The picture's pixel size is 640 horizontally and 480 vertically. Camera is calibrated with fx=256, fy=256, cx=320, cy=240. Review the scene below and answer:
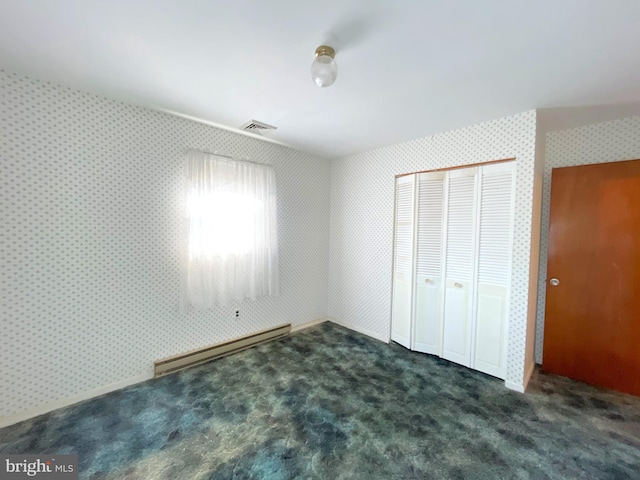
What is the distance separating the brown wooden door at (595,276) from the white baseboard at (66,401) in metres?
4.03

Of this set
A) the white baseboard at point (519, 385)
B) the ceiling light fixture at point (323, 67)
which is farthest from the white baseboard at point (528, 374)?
the ceiling light fixture at point (323, 67)

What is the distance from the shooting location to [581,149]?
2.57 m

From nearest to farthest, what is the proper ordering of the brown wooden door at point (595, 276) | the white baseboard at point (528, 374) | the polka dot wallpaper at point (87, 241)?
the polka dot wallpaper at point (87, 241) → the brown wooden door at point (595, 276) → the white baseboard at point (528, 374)

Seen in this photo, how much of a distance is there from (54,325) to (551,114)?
14.6 feet

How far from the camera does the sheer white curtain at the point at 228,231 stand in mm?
2578

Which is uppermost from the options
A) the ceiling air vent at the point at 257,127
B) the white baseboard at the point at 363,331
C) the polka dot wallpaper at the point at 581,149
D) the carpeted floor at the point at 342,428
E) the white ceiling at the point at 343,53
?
the ceiling air vent at the point at 257,127

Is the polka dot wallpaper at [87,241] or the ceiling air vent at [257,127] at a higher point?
the ceiling air vent at [257,127]

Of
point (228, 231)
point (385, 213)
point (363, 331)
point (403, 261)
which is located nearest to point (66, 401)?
point (228, 231)

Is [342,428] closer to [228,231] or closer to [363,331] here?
[363,331]

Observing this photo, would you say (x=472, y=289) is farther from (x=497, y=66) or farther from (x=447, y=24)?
(x=447, y=24)

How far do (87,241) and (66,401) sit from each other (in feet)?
4.17

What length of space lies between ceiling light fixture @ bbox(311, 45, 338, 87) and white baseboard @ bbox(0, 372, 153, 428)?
112 inches

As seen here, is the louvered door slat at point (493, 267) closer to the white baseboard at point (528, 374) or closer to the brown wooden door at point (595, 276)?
the white baseboard at point (528, 374)

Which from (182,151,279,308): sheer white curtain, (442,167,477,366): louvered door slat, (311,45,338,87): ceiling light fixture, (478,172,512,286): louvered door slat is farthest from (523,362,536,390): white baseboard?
(311,45,338,87): ceiling light fixture
